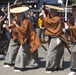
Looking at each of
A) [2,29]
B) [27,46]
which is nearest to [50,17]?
[27,46]

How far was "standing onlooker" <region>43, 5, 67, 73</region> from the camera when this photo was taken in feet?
24.8

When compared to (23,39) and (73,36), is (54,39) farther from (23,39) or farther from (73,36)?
(23,39)

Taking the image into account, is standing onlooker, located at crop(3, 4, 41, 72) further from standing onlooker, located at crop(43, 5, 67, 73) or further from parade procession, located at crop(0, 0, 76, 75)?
standing onlooker, located at crop(43, 5, 67, 73)

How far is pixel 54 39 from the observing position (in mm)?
7754

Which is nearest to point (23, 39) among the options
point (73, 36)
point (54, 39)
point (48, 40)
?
point (48, 40)

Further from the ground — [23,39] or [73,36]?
[73,36]

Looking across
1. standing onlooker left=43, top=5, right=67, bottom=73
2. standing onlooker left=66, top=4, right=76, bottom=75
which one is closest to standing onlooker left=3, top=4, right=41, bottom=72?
standing onlooker left=43, top=5, right=67, bottom=73

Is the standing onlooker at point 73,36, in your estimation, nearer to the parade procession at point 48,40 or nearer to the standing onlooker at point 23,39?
the parade procession at point 48,40

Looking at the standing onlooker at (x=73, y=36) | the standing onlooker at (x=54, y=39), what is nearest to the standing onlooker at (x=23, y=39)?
the standing onlooker at (x=54, y=39)

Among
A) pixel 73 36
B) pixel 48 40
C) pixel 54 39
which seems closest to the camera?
pixel 73 36

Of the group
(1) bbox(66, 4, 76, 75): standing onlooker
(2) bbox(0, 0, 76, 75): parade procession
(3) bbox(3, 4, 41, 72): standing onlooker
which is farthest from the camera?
(3) bbox(3, 4, 41, 72): standing onlooker

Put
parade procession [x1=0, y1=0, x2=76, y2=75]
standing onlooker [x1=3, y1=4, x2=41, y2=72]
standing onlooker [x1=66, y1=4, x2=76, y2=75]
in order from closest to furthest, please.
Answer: standing onlooker [x1=66, y1=4, x2=76, y2=75]
parade procession [x1=0, y1=0, x2=76, y2=75]
standing onlooker [x1=3, y1=4, x2=41, y2=72]

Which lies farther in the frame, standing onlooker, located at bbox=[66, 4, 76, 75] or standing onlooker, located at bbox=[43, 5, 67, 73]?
standing onlooker, located at bbox=[43, 5, 67, 73]

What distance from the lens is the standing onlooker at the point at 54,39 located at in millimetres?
7573
